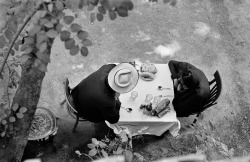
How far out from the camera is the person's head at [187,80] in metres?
4.82

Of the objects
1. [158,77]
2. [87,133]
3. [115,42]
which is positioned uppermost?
[158,77]

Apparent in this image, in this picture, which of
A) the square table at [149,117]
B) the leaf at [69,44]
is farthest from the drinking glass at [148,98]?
the leaf at [69,44]

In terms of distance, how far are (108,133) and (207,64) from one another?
96.5 inches

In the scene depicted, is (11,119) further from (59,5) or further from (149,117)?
(149,117)

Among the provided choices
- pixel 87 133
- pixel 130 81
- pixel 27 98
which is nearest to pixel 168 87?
pixel 130 81

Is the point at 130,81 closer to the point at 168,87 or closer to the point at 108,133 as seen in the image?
the point at 168,87

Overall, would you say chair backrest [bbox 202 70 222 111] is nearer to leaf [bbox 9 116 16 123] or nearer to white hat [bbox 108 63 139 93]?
white hat [bbox 108 63 139 93]

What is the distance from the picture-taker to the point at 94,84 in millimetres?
4551

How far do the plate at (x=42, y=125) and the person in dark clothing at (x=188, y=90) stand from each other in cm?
176

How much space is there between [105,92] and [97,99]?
14cm

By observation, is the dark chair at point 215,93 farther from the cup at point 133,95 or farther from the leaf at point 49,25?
the leaf at point 49,25

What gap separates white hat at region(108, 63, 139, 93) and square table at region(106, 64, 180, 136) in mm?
215

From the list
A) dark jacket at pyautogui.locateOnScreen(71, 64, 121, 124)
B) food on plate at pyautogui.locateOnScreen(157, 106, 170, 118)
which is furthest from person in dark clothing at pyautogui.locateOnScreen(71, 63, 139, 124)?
food on plate at pyautogui.locateOnScreen(157, 106, 170, 118)

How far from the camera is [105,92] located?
452cm
